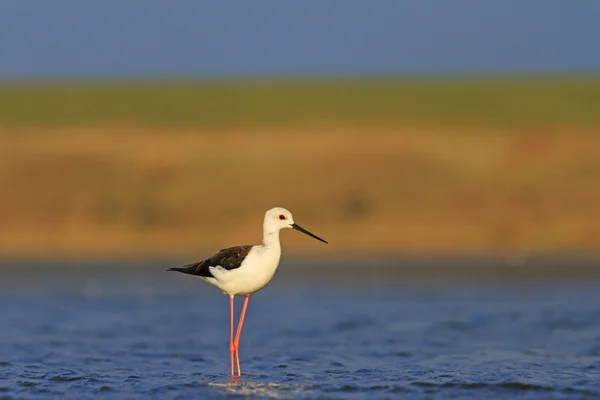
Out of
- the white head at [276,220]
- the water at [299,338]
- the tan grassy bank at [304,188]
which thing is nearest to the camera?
the water at [299,338]

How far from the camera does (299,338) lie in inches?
619

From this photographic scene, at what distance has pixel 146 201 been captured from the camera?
30.8 meters

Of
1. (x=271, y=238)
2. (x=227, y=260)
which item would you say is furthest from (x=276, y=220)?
(x=227, y=260)

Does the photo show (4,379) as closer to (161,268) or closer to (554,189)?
(161,268)

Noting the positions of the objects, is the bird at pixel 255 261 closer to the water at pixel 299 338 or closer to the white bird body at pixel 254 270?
the white bird body at pixel 254 270

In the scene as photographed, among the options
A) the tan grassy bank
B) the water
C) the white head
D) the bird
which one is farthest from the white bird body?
the tan grassy bank

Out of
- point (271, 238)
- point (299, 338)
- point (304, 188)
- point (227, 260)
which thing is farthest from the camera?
point (304, 188)

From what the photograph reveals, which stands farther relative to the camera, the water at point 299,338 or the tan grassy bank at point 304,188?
the tan grassy bank at point 304,188

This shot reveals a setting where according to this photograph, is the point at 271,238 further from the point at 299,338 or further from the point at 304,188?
the point at 304,188

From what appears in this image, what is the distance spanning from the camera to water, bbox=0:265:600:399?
39.6 feet

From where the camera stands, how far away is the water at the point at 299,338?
12070 millimetres

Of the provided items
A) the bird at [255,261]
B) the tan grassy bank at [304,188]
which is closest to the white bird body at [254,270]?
the bird at [255,261]

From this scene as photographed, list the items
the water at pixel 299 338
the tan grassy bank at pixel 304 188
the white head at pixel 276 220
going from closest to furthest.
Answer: the water at pixel 299 338 → the white head at pixel 276 220 → the tan grassy bank at pixel 304 188

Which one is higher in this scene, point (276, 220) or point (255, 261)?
point (276, 220)
